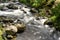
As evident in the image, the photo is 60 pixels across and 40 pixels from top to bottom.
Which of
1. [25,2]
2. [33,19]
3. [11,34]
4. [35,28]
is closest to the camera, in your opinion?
[11,34]

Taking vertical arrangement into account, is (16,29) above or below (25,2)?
above

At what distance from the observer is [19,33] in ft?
35.0

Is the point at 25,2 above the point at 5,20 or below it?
below

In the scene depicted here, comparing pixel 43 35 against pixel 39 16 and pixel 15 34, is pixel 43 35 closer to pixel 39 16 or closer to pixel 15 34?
pixel 15 34

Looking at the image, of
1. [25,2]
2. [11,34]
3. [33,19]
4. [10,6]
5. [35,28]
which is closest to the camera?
[11,34]

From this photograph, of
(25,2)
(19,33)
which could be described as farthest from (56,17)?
(25,2)

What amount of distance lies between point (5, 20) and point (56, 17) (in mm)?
3328

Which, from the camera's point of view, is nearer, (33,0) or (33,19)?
(33,19)

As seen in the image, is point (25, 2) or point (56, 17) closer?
point (56, 17)

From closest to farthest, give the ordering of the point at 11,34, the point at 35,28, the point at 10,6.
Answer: the point at 11,34 < the point at 35,28 < the point at 10,6

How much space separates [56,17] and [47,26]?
0.86 m

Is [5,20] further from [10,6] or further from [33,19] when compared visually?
[10,6]

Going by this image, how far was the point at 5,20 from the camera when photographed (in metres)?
12.3

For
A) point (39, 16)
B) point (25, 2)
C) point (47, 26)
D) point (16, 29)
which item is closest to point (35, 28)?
point (47, 26)
